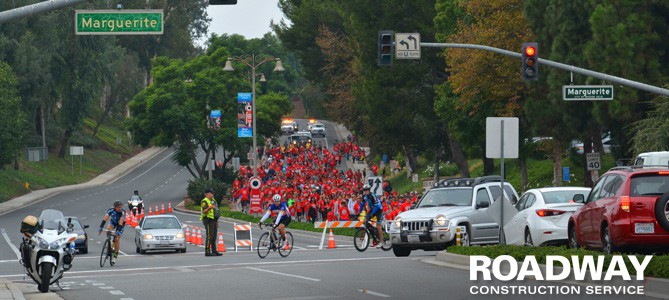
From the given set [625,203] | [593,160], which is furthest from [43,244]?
[593,160]

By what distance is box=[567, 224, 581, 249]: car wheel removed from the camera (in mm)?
23513

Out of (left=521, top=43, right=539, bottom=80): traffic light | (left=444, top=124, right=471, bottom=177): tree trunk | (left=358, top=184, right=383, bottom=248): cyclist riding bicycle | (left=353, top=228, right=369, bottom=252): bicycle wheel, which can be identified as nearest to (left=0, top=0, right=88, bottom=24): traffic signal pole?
(left=358, top=184, right=383, bottom=248): cyclist riding bicycle

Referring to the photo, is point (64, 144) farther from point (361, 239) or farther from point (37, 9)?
point (37, 9)

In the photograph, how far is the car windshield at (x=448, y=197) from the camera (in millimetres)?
29547

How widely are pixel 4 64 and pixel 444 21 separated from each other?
26584 millimetres

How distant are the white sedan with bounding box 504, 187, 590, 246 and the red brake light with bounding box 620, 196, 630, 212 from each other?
171 inches

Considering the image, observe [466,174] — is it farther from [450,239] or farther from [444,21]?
[450,239]

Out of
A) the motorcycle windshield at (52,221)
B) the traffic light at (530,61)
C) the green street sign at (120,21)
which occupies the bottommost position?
the motorcycle windshield at (52,221)

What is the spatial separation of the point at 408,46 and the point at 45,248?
56.3 ft

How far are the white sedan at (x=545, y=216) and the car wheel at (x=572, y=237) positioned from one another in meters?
1.00

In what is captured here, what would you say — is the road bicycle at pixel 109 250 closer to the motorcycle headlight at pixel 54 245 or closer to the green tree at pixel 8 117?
the motorcycle headlight at pixel 54 245

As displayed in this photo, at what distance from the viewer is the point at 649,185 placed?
20.5 metres

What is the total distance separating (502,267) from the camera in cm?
2202

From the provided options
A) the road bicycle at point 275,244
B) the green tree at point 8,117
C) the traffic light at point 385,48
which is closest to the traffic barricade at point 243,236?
the road bicycle at point 275,244
